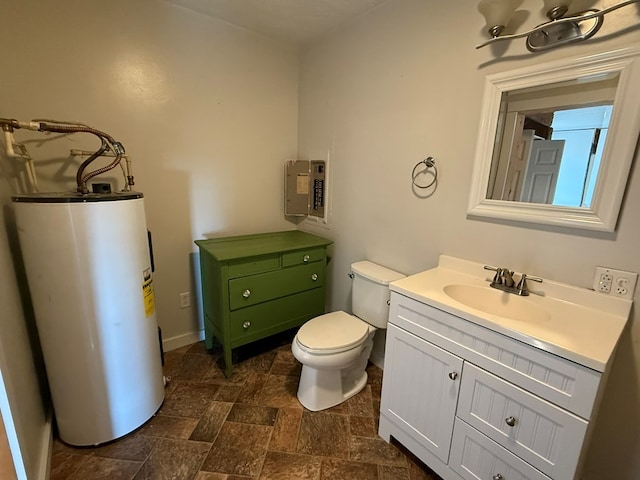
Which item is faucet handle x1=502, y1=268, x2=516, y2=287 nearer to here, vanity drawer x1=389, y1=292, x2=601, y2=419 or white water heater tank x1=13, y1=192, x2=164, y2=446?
vanity drawer x1=389, y1=292, x2=601, y2=419

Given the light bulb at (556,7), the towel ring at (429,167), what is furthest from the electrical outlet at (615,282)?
the light bulb at (556,7)

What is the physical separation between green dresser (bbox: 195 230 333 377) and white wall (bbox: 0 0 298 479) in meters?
0.27

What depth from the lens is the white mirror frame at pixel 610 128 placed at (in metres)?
1.06

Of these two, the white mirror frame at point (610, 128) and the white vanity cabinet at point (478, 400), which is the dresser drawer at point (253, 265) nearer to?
the white vanity cabinet at point (478, 400)

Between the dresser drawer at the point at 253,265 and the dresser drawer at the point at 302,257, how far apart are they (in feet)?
0.22

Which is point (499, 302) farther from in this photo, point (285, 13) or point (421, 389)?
point (285, 13)

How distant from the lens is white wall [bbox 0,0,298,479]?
4.85ft

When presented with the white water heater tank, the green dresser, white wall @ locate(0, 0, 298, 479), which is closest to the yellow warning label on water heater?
the white water heater tank

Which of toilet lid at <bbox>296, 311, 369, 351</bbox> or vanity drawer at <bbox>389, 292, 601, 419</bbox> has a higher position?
vanity drawer at <bbox>389, 292, 601, 419</bbox>

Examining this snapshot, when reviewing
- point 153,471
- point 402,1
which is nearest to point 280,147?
point 402,1

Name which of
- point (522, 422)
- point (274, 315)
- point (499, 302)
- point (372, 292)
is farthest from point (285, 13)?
point (522, 422)

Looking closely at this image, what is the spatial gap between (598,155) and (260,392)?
207 cm

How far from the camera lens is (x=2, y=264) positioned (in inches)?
47.3

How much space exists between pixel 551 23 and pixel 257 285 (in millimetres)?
1887
